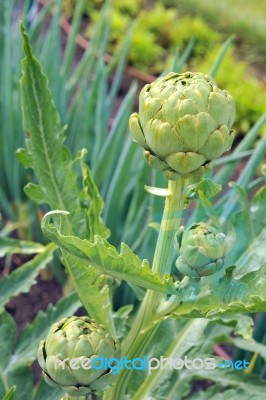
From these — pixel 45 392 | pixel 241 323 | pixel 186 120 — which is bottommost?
pixel 45 392

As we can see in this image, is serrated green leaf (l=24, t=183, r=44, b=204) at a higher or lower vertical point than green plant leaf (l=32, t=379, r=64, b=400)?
higher


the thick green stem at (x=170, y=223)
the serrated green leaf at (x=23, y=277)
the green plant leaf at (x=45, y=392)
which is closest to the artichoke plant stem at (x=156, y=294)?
the thick green stem at (x=170, y=223)

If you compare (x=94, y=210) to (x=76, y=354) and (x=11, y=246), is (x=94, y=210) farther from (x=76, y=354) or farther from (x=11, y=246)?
(x=11, y=246)

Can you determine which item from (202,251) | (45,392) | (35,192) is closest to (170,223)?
(202,251)

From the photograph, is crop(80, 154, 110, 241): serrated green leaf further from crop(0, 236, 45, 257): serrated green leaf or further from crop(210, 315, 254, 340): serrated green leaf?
crop(0, 236, 45, 257): serrated green leaf

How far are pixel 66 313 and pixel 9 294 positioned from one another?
0.07 meters

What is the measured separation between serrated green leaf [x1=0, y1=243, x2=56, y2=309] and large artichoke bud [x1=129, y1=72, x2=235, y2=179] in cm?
34

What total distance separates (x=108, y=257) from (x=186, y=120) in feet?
0.38

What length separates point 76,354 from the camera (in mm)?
539

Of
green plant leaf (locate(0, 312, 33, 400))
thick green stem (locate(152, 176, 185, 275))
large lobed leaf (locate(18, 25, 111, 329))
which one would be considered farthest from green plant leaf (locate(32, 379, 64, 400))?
thick green stem (locate(152, 176, 185, 275))

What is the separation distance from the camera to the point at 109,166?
3.68 ft

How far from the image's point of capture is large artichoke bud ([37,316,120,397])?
54 centimetres

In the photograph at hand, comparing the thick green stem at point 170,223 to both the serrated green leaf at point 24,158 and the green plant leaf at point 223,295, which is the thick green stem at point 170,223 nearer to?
the green plant leaf at point 223,295

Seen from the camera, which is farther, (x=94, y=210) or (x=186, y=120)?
(x=94, y=210)
